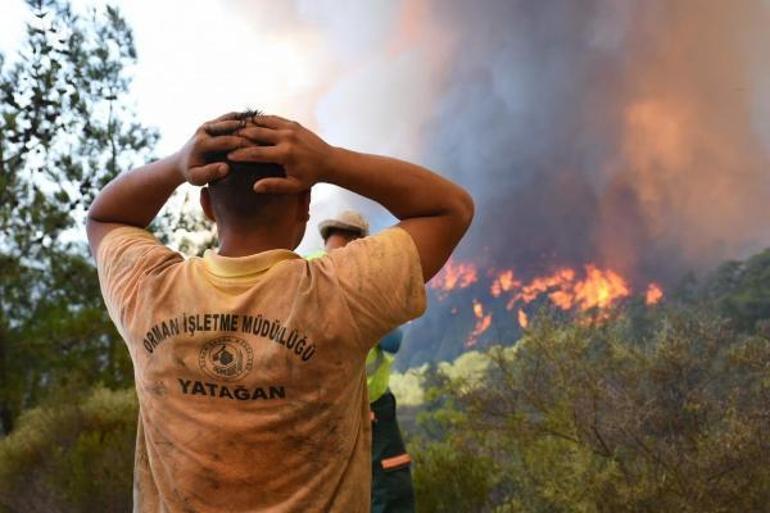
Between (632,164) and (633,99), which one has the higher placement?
(633,99)

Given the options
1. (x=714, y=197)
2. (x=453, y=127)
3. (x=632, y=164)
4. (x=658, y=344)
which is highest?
(x=453, y=127)

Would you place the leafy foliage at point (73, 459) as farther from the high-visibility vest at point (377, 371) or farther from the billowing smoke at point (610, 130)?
the billowing smoke at point (610, 130)

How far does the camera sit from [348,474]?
1.16 meters

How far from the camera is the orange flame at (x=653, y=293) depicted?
7648mm

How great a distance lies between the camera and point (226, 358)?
1.09 meters

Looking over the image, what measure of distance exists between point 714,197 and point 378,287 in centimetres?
723

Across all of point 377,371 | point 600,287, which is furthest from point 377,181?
point 600,287

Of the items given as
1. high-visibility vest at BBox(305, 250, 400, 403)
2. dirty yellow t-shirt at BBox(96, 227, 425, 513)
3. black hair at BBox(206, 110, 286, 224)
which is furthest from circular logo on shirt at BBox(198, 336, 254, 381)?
high-visibility vest at BBox(305, 250, 400, 403)

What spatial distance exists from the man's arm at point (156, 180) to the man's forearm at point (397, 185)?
17 centimetres

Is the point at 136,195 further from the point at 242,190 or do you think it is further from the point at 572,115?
the point at 572,115

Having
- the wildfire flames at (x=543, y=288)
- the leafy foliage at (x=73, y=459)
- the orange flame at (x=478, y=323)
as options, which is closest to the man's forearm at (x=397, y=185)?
the leafy foliage at (x=73, y=459)

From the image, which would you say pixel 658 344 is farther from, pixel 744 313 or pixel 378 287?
pixel 378 287

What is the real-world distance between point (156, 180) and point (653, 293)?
24.3 ft

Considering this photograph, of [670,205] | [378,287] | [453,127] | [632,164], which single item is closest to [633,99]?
[632,164]
